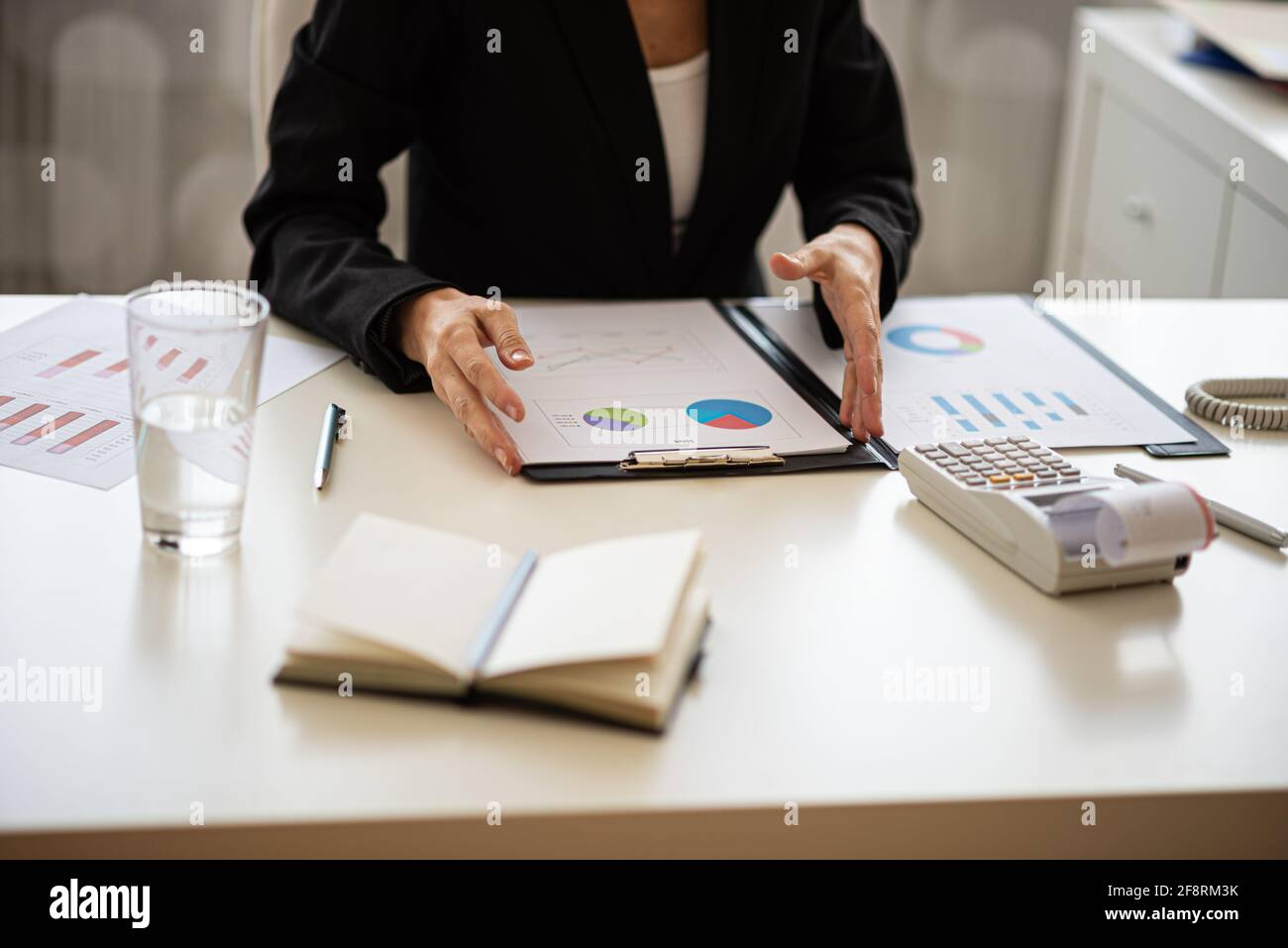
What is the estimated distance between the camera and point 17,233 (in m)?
2.62

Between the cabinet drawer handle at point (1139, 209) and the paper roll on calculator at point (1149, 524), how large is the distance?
145 centimetres

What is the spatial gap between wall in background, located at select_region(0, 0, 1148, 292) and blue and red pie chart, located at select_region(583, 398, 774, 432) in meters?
1.80

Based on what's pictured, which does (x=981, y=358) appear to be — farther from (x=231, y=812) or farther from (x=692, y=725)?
(x=231, y=812)

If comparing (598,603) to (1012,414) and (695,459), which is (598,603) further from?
(1012,414)

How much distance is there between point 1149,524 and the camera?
2.58 feet

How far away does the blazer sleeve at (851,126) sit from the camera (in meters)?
1.39

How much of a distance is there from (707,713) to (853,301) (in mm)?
487

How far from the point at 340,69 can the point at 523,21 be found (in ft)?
0.58
